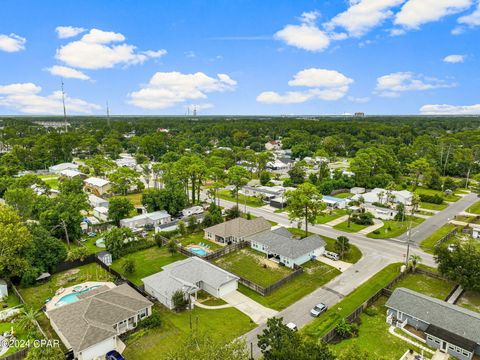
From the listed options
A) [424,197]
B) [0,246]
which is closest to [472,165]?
[424,197]

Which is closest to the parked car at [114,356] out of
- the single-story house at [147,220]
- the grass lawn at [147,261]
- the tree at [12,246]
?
the grass lawn at [147,261]

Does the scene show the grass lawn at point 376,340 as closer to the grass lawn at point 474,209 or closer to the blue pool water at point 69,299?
the blue pool water at point 69,299

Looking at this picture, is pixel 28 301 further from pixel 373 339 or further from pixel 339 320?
pixel 373 339

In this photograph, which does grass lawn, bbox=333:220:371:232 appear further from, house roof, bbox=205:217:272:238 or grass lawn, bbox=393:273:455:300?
grass lawn, bbox=393:273:455:300

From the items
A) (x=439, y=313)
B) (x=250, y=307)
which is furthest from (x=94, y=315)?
(x=439, y=313)

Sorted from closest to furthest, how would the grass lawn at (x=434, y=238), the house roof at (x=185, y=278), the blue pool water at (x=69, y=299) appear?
the blue pool water at (x=69, y=299) → the house roof at (x=185, y=278) → the grass lawn at (x=434, y=238)

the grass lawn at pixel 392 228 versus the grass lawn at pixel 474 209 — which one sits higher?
the grass lawn at pixel 474 209

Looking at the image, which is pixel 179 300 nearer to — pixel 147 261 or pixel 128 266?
pixel 128 266
